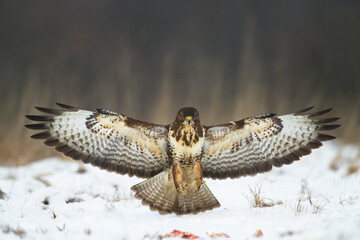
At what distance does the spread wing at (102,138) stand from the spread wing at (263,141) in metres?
0.66

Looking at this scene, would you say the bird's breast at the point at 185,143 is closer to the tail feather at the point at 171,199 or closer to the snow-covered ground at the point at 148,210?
the tail feather at the point at 171,199

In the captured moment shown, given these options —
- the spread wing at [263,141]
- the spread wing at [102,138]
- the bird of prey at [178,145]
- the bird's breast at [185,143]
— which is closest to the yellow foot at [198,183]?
the bird of prey at [178,145]

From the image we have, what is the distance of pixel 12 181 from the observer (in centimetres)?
545

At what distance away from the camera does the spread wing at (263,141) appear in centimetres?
454

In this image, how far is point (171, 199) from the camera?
4391 millimetres

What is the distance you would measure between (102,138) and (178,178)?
964mm

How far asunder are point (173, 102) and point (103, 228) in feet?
17.7

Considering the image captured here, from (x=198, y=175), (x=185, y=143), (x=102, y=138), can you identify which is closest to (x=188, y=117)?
(x=185, y=143)

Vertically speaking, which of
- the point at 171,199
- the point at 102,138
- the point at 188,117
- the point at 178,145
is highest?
the point at 188,117

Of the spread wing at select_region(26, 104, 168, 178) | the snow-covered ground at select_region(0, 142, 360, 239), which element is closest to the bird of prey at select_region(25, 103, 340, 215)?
the spread wing at select_region(26, 104, 168, 178)

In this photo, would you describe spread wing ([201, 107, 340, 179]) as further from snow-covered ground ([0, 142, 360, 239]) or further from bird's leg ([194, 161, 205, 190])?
snow-covered ground ([0, 142, 360, 239])

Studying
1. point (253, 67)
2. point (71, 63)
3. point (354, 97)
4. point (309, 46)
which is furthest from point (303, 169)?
point (71, 63)

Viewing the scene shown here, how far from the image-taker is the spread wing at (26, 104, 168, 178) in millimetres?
4496

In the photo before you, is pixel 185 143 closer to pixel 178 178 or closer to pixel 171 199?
pixel 178 178
